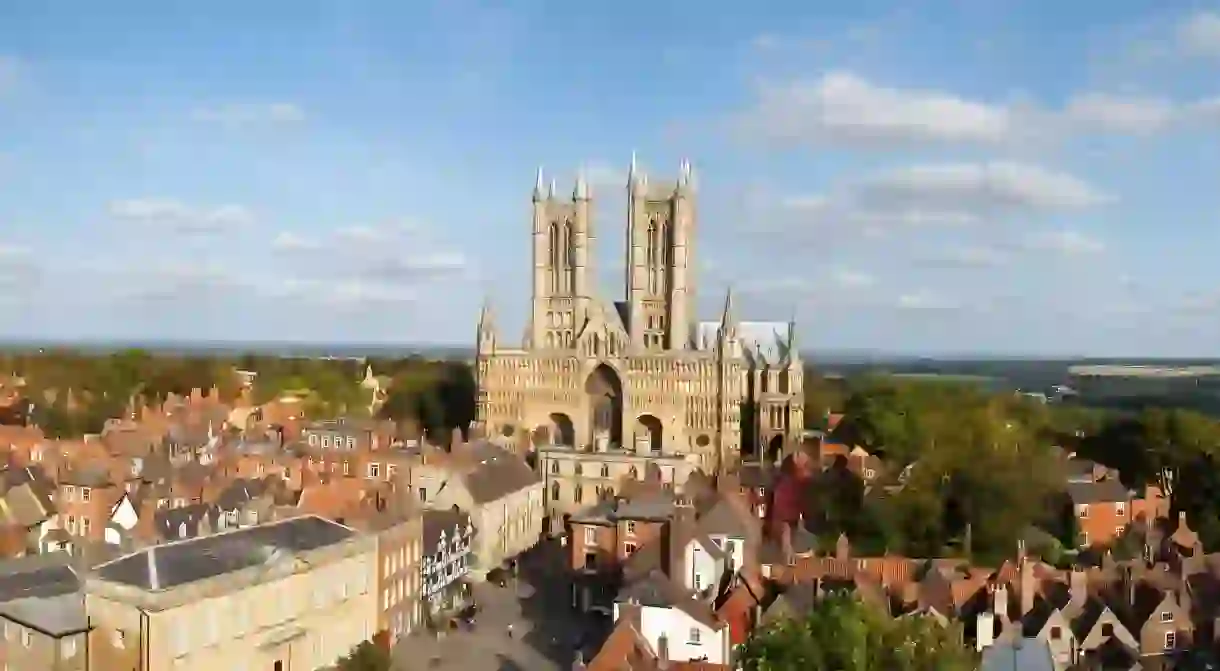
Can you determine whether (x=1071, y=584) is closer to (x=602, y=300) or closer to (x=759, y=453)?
(x=759, y=453)

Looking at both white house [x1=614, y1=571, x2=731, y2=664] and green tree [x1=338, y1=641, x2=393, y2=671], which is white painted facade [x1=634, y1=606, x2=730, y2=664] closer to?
white house [x1=614, y1=571, x2=731, y2=664]

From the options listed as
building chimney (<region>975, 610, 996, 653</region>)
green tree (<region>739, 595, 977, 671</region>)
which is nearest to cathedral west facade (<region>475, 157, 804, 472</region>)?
building chimney (<region>975, 610, 996, 653</region>)

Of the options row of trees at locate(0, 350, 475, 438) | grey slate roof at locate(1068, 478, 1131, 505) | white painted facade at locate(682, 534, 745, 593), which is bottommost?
white painted facade at locate(682, 534, 745, 593)

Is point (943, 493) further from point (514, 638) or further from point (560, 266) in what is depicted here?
point (560, 266)

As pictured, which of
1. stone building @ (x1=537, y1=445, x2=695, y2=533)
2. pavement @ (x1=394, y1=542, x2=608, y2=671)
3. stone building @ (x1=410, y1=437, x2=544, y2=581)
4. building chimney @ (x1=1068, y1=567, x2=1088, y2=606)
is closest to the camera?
building chimney @ (x1=1068, y1=567, x2=1088, y2=606)

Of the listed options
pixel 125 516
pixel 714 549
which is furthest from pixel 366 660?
pixel 125 516

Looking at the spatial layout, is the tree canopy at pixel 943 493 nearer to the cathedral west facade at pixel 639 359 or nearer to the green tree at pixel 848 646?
the cathedral west facade at pixel 639 359

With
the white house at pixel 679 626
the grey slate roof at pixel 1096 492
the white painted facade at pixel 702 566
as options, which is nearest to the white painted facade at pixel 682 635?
the white house at pixel 679 626
